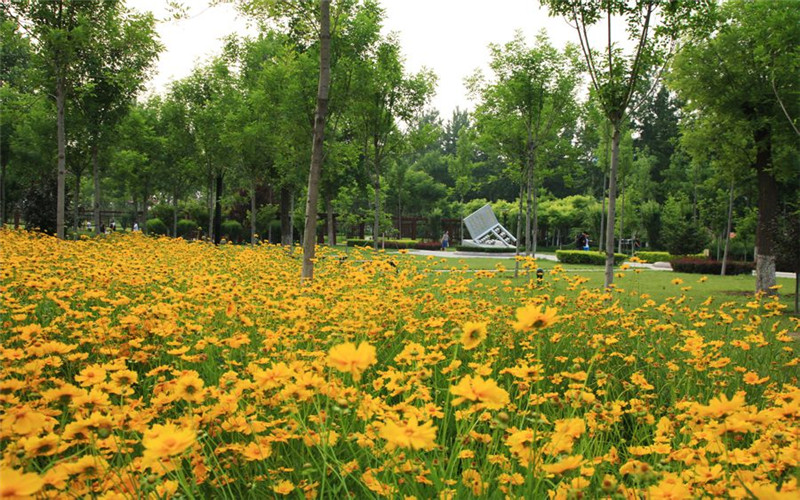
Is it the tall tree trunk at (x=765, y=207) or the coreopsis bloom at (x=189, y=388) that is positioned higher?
the tall tree trunk at (x=765, y=207)

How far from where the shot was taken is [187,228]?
26.0m

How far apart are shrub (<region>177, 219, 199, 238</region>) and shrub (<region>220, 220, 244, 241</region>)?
168cm

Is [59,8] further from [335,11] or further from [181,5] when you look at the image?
[335,11]

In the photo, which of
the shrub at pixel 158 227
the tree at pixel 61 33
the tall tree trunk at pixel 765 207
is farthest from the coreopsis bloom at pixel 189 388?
the shrub at pixel 158 227

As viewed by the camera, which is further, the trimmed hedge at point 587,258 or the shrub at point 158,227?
the shrub at point 158,227

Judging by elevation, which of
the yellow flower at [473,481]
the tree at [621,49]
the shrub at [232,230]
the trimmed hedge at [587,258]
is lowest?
the yellow flower at [473,481]

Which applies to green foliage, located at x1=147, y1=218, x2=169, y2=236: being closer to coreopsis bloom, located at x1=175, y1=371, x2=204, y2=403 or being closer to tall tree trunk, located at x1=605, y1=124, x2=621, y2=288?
tall tree trunk, located at x1=605, y1=124, x2=621, y2=288

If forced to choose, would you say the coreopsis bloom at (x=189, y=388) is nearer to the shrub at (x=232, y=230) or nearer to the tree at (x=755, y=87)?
the tree at (x=755, y=87)

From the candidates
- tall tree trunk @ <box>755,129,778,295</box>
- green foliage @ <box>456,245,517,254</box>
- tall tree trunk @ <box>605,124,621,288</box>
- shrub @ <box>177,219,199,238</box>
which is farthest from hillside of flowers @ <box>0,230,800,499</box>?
green foliage @ <box>456,245,517,254</box>

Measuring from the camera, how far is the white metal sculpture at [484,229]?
3120 cm

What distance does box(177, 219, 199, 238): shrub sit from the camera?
2562 cm

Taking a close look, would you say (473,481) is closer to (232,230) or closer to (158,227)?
(232,230)

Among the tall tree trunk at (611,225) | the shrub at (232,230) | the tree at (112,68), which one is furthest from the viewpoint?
the shrub at (232,230)

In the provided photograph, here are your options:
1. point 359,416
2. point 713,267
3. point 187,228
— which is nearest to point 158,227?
→ point 187,228
